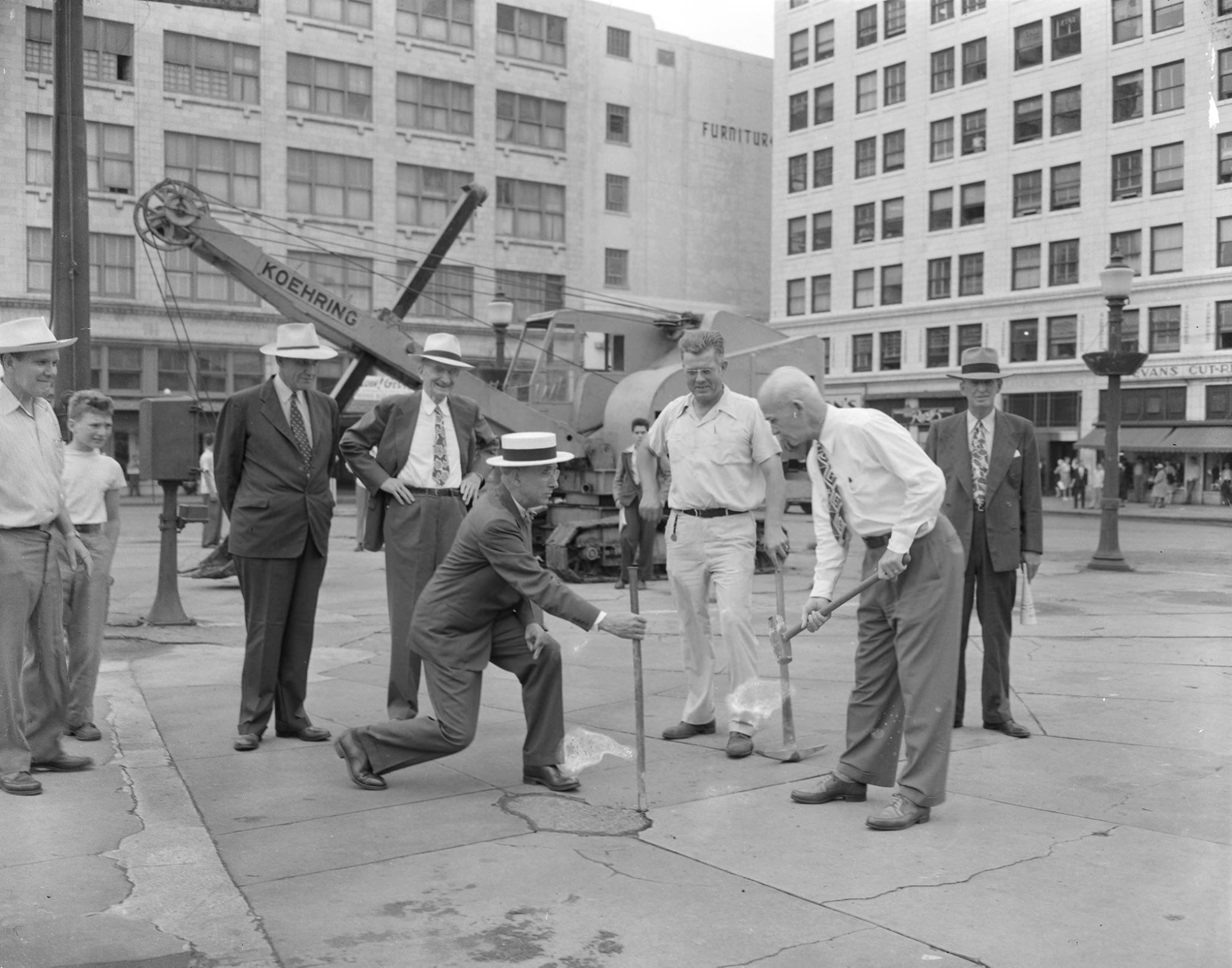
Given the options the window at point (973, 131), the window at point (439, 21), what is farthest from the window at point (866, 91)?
the window at point (439, 21)

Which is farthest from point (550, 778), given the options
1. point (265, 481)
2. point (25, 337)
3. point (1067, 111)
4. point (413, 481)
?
point (1067, 111)

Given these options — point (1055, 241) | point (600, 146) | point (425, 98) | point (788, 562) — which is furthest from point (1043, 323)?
point (425, 98)

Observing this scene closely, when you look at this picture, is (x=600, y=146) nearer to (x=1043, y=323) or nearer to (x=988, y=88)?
(x=988, y=88)

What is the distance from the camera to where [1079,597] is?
43.7ft

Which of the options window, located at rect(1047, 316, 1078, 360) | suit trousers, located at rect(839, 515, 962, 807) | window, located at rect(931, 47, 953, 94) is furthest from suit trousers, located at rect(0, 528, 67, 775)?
window, located at rect(1047, 316, 1078, 360)

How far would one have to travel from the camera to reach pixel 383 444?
684cm

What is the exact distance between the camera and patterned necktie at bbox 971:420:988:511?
670 centimetres

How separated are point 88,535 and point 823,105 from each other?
4395cm

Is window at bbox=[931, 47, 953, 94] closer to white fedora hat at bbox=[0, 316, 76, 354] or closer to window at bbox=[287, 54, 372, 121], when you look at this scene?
window at bbox=[287, 54, 372, 121]

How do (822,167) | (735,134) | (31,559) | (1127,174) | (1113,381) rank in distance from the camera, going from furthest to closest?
(822,167)
(735,134)
(1127,174)
(1113,381)
(31,559)

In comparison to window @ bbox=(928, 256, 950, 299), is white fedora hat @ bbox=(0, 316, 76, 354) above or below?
below

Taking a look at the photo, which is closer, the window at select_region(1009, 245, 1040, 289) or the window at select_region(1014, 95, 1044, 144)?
the window at select_region(1014, 95, 1044, 144)

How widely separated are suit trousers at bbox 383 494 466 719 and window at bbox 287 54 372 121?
898 centimetres

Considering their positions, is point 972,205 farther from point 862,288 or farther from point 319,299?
point 319,299
